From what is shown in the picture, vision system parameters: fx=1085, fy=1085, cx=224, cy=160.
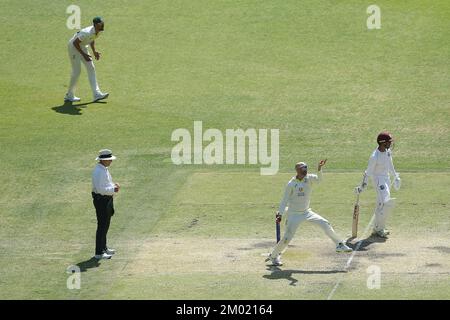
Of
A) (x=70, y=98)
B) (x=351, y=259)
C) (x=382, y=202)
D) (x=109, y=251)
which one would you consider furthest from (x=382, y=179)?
(x=70, y=98)

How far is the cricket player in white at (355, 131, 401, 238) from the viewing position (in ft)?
75.3

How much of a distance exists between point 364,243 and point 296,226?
2.04 m

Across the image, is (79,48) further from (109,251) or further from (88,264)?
(88,264)

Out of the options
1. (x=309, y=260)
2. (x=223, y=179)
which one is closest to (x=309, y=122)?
(x=223, y=179)

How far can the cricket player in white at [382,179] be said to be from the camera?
22938 mm

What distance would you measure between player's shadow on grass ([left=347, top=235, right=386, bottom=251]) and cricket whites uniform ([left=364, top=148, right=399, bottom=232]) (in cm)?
24

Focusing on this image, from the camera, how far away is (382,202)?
2298cm

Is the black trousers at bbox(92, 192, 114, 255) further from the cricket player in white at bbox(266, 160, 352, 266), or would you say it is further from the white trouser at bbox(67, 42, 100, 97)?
the white trouser at bbox(67, 42, 100, 97)

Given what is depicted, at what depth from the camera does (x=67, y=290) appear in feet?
67.0

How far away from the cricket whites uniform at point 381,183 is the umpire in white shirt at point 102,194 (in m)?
5.50

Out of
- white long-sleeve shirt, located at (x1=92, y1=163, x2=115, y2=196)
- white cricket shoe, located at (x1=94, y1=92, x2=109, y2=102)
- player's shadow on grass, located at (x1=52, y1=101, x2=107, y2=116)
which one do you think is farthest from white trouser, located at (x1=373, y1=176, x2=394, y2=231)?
white cricket shoe, located at (x1=94, y1=92, x2=109, y2=102)

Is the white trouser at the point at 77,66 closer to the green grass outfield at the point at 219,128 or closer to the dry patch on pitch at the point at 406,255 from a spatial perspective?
the green grass outfield at the point at 219,128

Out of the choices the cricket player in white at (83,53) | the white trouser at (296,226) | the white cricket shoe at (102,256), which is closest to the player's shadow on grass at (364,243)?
the white trouser at (296,226)
